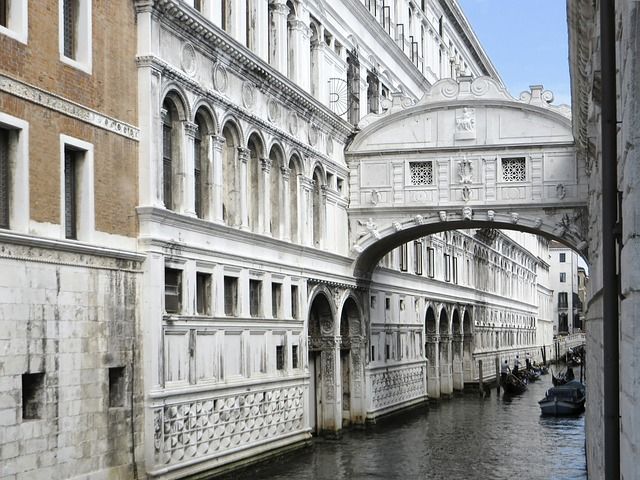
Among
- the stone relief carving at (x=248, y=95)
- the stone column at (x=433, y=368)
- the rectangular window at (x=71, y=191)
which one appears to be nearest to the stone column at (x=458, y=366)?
the stone column at (x=433, y=368)

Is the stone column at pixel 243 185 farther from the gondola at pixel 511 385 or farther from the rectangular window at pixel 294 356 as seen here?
the gondola at pixel 511 385

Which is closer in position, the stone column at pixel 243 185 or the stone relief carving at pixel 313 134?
the stone column at pixel 243 185

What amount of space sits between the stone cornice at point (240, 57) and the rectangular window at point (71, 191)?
306 cm

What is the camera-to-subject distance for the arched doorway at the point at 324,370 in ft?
84.4

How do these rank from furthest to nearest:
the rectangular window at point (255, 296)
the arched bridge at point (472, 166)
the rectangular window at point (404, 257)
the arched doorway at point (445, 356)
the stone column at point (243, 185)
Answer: the arched doorway at point (445, 356) → the rectangular window at point (404, 257) → the arched bridge at point (472, 166) → the rectangular window at point (255, 296) → the stone column at point (243, 185)

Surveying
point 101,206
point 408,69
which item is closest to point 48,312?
point 101,206

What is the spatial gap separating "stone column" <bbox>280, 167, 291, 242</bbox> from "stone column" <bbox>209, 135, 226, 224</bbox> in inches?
135

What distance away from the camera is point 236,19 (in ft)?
65.5

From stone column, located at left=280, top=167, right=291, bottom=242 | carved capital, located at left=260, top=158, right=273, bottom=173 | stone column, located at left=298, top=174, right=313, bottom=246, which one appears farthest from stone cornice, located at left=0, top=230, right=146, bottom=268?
stone column, located at left=298, top=174, right=313, bottom=246

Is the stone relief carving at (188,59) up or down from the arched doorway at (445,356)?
up

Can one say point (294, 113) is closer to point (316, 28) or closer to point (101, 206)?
point (316, 28)

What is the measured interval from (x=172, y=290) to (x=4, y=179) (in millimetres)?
4644

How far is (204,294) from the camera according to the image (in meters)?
18.2

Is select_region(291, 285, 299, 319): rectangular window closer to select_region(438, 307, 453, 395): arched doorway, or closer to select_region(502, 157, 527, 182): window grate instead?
select_region(502, 157, 527, 182): window grate
